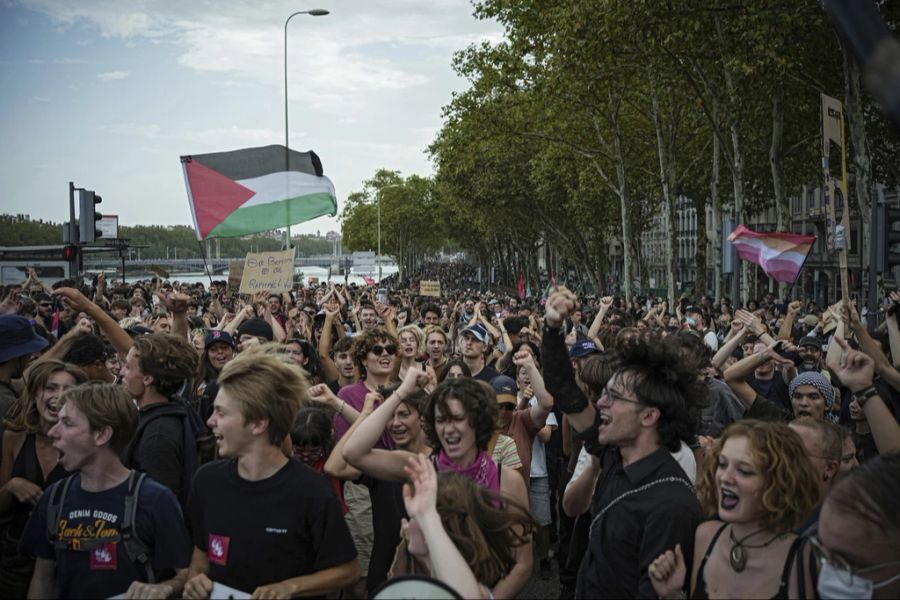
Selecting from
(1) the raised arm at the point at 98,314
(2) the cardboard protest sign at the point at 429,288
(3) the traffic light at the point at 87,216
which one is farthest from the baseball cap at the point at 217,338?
(2) the cardboard protest sign at the point at 429,288

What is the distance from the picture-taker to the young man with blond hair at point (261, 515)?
11.0ft

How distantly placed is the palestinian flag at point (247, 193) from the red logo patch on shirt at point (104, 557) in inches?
331

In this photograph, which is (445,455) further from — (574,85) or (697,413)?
(574,85)

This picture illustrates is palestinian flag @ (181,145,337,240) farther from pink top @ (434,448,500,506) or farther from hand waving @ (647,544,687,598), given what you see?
hand waving @ (647,544,687,598)

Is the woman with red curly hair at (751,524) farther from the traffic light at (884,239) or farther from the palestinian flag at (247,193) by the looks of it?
the palestinian flag at (247,193)

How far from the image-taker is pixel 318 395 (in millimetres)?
4469

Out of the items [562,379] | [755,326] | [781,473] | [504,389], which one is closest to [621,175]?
[755,326]

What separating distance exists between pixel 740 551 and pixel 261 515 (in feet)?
5.48

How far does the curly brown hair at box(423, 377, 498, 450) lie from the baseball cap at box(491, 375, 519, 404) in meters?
1.98

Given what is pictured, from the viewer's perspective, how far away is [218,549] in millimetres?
3420

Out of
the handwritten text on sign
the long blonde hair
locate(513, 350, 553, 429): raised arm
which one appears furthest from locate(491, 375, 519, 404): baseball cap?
the handwritten text on sign

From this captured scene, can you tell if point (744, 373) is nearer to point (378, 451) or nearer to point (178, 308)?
point (378, 451)

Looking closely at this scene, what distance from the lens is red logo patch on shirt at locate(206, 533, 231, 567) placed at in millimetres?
3397

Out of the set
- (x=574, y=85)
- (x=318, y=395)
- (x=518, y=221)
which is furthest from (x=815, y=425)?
(x=518, y=221)
